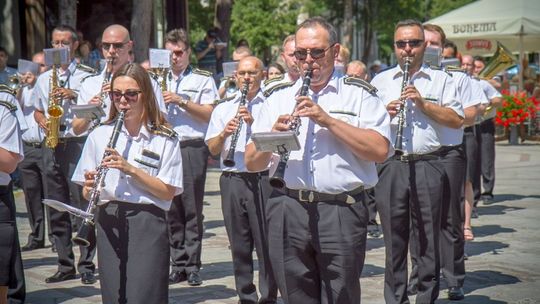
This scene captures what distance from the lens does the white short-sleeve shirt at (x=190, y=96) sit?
9.52m

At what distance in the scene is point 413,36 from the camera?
7781mm

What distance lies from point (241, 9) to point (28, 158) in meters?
30.2

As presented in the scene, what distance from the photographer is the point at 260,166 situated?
5711mm

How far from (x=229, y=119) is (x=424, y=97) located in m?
1.57

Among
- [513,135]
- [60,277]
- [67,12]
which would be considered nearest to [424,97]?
[60,277]

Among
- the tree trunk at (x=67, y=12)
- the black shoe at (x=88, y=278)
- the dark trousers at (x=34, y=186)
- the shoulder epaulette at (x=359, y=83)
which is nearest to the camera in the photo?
the shoulder epaulette at (x=359, y=83)

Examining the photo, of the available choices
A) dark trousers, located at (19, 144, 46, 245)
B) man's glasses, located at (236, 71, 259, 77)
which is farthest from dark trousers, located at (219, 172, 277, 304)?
dark trousers, located at (19, 144, 46, 245)

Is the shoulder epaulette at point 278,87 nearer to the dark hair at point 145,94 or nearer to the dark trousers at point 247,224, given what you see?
the dark hair at point 145,94

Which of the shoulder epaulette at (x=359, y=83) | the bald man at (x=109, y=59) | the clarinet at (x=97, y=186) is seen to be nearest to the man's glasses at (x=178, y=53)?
the bald man at (x=109, y=59)

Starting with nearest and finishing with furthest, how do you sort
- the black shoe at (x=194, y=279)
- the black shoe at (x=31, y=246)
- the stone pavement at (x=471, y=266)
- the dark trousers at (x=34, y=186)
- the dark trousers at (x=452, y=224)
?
the dark trousers at (x=452, y=224) → the stone pavement at (x=471, y=266) → the black shoe at (x=194, y=279) → the dark trousers at (x=34, y=186) → the black shoe at (x=31, y=246)

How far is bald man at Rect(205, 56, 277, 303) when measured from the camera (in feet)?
25.8

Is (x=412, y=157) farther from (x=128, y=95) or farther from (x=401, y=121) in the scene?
(x=128, y=95)

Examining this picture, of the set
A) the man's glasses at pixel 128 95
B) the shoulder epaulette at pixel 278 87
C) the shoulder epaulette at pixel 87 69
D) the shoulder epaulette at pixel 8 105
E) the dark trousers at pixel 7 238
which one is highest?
the shoulder epaulette at pixel 87 69

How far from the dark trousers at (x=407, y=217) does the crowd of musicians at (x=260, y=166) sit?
0.04 feet
